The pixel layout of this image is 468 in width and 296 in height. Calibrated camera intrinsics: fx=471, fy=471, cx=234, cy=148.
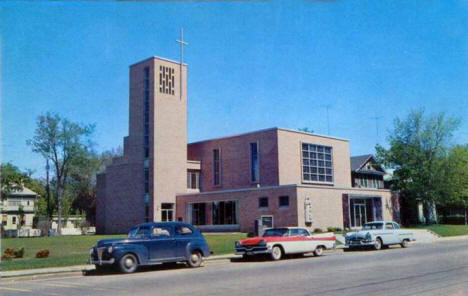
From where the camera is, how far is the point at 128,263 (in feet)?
56.9

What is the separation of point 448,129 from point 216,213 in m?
28.1

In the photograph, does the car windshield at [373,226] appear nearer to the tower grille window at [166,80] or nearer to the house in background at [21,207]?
the tower grille window at [166,80]

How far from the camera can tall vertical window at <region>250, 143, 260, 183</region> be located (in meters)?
47.7

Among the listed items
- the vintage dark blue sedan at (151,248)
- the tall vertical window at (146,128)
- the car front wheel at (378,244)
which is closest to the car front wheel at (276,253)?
the vintage dark blue sedan at (151,248)

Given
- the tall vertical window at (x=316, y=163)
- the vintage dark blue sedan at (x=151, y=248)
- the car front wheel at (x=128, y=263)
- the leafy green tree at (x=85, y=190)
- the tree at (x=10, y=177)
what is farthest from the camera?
the leafy green tree at (x=85, y=190)

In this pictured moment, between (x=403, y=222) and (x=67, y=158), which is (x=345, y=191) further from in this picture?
(x=67, y=158)

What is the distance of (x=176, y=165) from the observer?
50562 mm

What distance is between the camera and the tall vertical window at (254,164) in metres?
47.7

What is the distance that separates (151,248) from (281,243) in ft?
21.3

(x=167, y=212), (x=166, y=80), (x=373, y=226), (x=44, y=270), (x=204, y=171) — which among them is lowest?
(x=44, y=270)

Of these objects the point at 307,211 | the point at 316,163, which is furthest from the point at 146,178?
the point at 307,211

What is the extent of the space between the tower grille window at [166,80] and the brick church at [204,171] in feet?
0.36

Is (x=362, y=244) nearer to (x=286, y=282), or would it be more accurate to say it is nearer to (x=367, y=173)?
(x=286, y=282)

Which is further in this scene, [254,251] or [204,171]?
[204,171]
